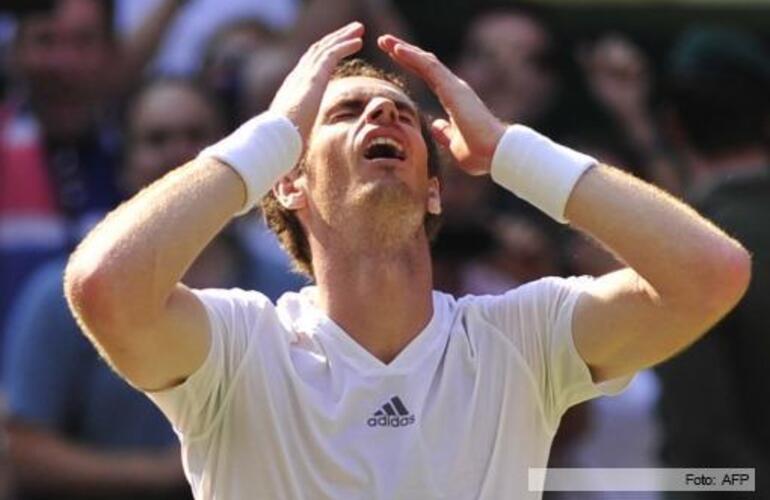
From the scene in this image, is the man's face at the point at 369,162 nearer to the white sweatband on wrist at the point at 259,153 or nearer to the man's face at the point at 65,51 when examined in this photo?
the white sweatband on wrist at the point at 259,153

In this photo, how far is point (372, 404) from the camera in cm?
421

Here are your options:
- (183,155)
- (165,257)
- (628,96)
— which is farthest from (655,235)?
(628,96)

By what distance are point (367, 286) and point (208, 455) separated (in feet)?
1.60

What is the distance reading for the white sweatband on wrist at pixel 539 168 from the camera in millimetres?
4297

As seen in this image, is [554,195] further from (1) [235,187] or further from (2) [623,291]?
(1) [235,187]

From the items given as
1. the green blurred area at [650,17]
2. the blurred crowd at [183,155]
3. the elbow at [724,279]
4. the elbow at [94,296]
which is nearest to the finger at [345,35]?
the elbow at [94,296]

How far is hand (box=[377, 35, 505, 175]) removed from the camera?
4.38 m

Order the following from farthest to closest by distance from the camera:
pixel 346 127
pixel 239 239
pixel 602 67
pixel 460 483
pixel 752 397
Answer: pixel 602 67 < pixel 239 239 < pixel 752 397 < pixel 346 127 < pixel 460 483

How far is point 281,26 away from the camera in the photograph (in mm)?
7785

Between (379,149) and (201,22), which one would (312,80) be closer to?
(379,149)

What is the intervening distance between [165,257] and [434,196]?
738mm

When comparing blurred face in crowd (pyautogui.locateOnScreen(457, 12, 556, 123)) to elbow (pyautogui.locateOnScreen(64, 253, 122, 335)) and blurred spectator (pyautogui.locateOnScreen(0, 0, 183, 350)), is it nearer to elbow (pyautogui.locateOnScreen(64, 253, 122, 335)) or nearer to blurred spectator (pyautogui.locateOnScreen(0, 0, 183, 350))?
blurred spectator (pyautogui.locateOnScreen(0, 0, 183, 350))

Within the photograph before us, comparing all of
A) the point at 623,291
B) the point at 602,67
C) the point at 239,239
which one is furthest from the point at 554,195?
the point at 602,67

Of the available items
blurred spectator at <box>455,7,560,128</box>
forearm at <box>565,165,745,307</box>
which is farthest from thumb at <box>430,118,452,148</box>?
blurred spectator at <box>455,7,560,128</box>
